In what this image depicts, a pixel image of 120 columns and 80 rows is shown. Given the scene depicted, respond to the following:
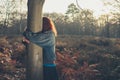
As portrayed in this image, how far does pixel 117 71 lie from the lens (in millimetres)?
10500

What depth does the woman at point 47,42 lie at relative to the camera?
579 centimetres

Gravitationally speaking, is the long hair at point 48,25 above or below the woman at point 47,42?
above

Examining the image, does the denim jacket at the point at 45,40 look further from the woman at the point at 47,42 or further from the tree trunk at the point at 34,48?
the tree trunk at the point at 34,48

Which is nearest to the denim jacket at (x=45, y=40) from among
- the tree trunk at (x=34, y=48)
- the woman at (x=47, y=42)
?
the woman at (x=47, y=42)

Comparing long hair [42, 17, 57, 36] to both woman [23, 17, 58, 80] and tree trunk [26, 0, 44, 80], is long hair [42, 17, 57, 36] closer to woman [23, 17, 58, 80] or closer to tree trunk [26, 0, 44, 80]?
woman [23, 17, 58, 80]

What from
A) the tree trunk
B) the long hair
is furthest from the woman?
the tree trunk

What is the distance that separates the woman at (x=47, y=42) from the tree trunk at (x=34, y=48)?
11cm

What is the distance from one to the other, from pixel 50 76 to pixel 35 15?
4.35 feet

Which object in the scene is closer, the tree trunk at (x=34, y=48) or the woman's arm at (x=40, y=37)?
the woman's arm at (x=40, y=37)

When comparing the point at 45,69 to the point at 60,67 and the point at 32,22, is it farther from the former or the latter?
the point at 60,67

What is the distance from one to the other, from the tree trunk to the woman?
107mm

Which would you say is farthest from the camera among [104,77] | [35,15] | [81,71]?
[104,77]

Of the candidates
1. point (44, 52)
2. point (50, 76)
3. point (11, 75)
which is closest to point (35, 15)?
point (44, 52)

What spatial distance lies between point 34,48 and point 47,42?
31 cm
